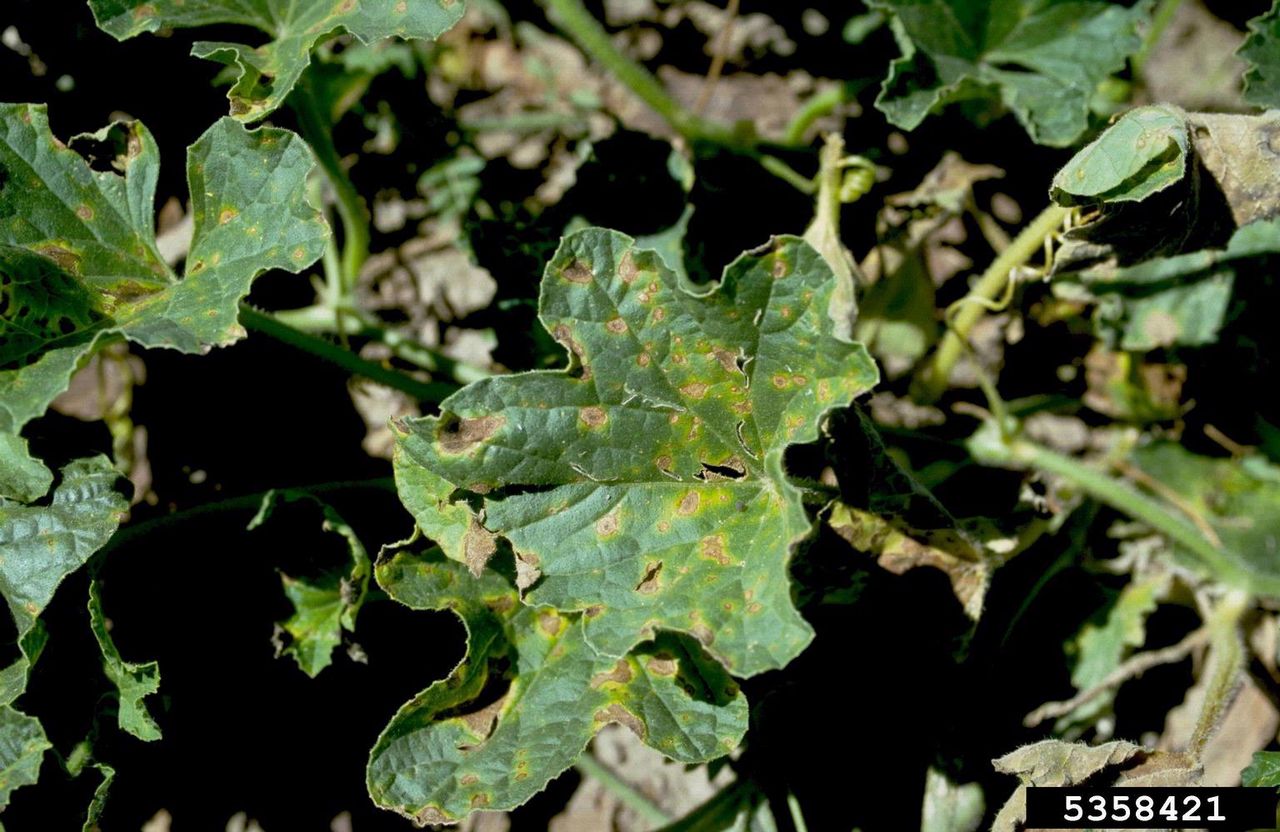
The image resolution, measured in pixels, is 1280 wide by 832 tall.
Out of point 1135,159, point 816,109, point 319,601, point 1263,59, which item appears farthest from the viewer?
point 816,109

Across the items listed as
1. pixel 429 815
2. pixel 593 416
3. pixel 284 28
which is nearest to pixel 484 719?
pixel 429 815

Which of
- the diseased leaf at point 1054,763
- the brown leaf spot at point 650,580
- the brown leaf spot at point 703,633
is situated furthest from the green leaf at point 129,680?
the diseased leaf at point 1054,763

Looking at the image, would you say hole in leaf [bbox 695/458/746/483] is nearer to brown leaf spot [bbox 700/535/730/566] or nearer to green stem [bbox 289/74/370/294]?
brown leaf spot [bbox 700/535/730/566]

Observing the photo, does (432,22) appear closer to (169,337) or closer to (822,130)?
(169,337)

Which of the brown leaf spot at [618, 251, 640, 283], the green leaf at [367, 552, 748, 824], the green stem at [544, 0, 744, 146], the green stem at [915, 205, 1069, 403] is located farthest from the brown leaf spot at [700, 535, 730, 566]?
the green stem at [544, 0, 744, 146]

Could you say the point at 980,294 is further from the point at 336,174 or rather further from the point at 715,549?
the point at 336,174

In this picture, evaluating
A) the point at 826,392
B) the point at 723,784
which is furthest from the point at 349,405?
the point at 826,392
